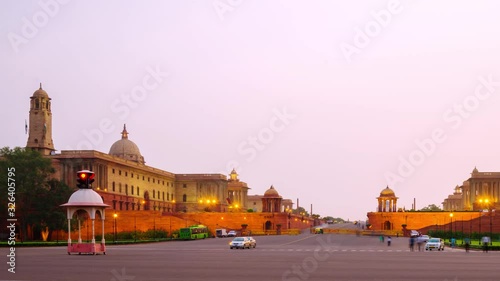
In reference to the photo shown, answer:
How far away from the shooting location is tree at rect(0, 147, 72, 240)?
76688mm

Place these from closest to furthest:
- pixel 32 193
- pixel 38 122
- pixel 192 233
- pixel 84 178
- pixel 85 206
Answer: pixel 84 178 < pixel 85 206 < pixel 32 193 < pixel 192 233 < pixel 38 122

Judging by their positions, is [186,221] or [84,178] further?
[186,221]

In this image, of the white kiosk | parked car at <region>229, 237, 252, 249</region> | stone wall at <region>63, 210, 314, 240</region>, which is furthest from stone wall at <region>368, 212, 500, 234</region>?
the white kiosk

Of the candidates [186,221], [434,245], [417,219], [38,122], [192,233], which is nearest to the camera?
[434,245]

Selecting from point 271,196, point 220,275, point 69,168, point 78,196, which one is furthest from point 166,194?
point 220,275

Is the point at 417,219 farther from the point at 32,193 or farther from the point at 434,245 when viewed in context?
the point at 32,193

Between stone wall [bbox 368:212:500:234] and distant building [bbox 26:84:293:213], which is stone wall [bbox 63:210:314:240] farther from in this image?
stone wall [bbox 368:212:500:234]

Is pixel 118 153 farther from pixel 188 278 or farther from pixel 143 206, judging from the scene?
pixel 188 278

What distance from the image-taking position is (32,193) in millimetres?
77438

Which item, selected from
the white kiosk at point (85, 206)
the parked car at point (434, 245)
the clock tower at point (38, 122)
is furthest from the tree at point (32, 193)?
the parked car at point (434, 245)

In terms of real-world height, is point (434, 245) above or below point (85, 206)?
below

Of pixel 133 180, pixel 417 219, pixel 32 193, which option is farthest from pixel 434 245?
pixel 133 180

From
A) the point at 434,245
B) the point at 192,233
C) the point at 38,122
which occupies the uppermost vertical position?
the point at 38,122

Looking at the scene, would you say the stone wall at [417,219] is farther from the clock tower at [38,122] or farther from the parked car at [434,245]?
the clock tower at [38,122]
